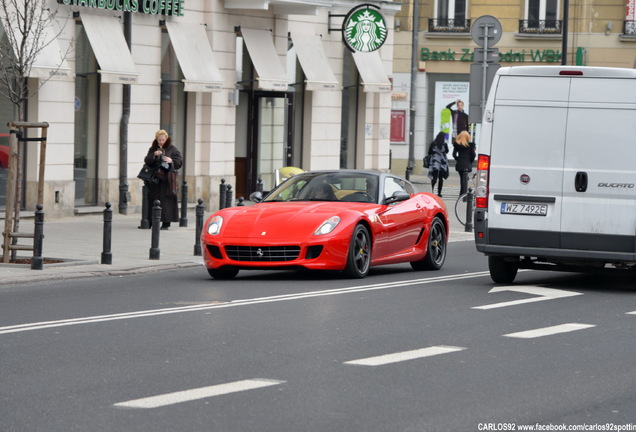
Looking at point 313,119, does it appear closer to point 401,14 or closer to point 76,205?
point 76,205

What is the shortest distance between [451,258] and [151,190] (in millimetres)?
5990

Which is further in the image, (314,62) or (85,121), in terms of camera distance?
(314,62)

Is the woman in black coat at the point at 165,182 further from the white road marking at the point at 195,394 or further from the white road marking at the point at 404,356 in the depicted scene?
the white road marking at the point at 195,394

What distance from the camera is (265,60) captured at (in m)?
31.4

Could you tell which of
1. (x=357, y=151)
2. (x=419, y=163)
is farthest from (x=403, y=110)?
(x=357, y=151)

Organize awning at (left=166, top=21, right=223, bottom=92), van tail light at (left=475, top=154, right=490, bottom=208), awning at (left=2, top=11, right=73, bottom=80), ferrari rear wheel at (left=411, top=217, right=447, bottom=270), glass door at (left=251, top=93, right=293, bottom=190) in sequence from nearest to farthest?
van tail light at (left=475, top=154, right=490, bottom=208) < ferrari rear wheel at (left=411, top=217, right=447, bottom=270) < awning at (left=2, top=11, right=73, bottom=80) < awning at (left=166, top=21, right=223, bottom=92) < glass door at (left=251, top=93, right=293, bottom=190)

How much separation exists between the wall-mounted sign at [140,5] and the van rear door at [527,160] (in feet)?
41.5

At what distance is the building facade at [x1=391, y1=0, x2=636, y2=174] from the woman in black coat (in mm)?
25847

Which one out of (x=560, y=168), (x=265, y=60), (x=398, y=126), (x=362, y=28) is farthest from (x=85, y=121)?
(x=398, y=126)

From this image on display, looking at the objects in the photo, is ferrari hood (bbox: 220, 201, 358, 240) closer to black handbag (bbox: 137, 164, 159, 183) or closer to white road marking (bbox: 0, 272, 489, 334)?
white road marking (bbox: 0, 272, 489, 334)

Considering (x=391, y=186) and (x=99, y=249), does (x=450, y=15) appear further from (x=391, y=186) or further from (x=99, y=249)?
(x=391, y=186)

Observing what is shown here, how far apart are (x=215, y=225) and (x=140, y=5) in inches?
497

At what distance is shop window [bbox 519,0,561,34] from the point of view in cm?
5019

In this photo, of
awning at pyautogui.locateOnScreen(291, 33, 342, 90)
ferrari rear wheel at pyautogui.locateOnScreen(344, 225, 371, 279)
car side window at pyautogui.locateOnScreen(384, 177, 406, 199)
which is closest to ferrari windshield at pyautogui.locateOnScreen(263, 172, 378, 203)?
car side window at pyautogui.locateOnScreen(384, 177, 406, 199)
